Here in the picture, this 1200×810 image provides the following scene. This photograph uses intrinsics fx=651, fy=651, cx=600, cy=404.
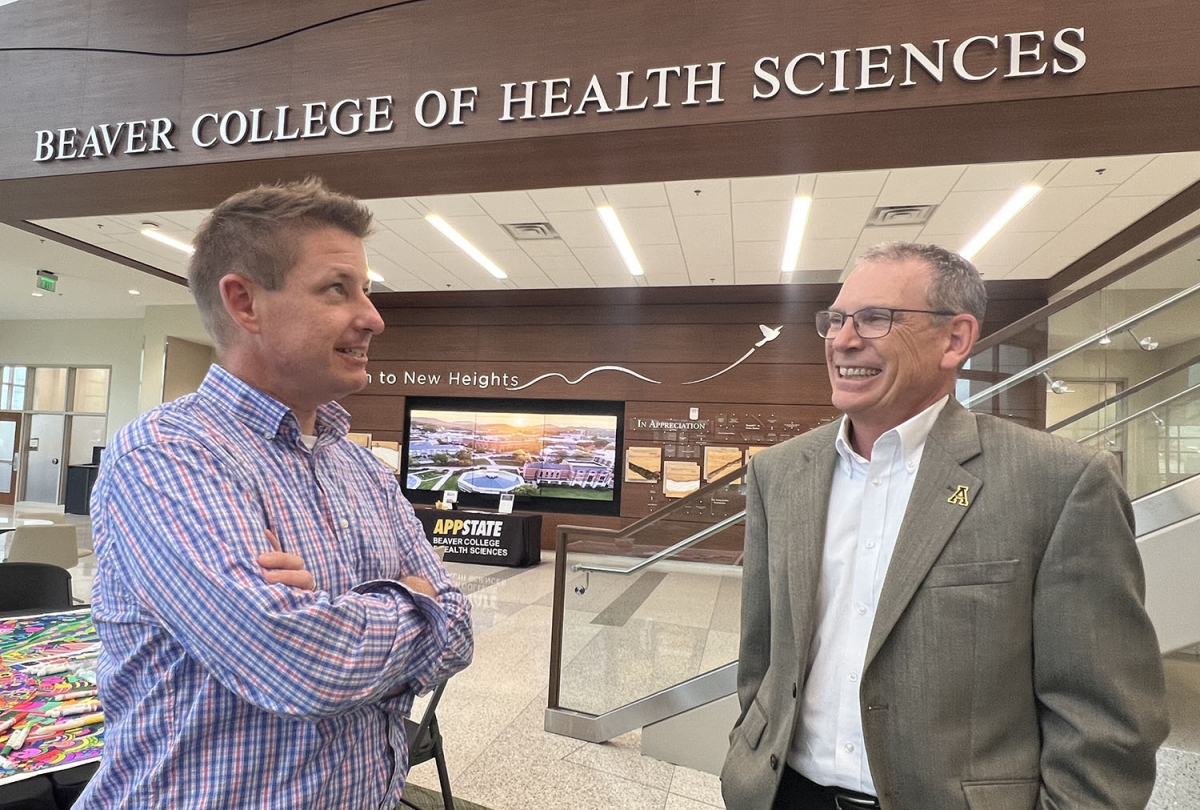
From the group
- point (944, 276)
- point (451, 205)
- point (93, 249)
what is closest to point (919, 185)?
point (451, 205)

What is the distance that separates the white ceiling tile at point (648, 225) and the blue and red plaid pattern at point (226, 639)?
580 cm

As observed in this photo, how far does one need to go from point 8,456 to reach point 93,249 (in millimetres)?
10135

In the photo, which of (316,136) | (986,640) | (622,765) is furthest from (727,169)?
(986,640)

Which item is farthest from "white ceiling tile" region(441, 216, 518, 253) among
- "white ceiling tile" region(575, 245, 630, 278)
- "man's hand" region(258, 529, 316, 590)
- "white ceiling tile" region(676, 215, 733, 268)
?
"man's hand" region(258, 529, 316, 590)

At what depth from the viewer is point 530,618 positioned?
19.5ft

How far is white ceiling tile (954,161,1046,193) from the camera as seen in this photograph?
16.9ft

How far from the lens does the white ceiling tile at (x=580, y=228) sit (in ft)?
22.0

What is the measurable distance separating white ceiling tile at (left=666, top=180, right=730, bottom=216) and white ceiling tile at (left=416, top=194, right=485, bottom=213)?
196 centimetres

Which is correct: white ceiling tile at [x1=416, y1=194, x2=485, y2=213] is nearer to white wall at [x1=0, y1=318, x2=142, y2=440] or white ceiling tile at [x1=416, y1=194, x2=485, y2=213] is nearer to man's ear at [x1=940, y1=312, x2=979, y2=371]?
man's ear at [x1=940, y1=312, x2=979, y2=371]

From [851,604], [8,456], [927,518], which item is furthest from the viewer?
[8,456]

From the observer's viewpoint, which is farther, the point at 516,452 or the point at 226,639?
the point at 516,452

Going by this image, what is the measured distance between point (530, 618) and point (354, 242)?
527cm

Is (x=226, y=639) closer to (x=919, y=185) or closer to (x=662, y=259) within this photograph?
(x=919, y=185)

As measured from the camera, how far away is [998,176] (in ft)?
17.6
